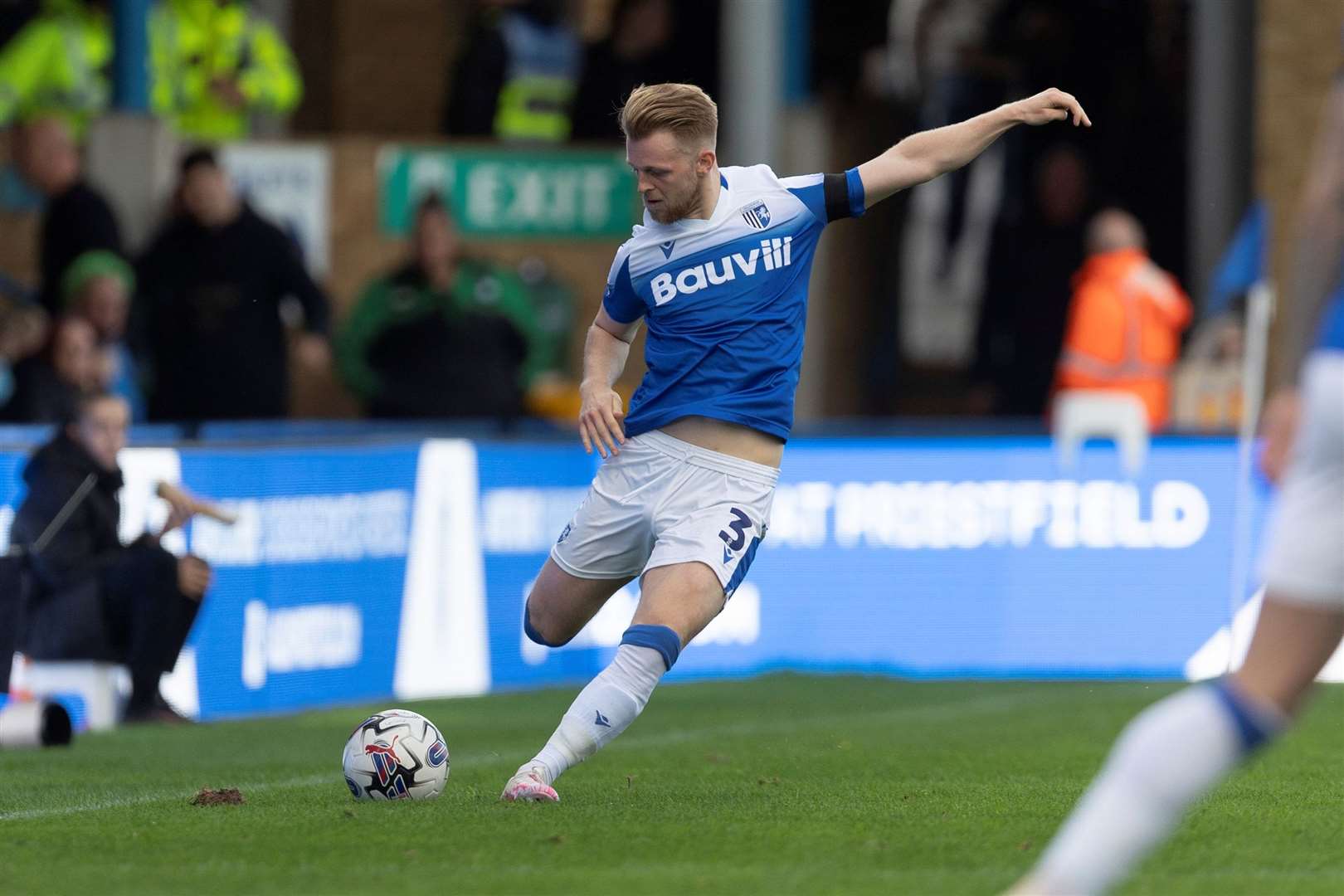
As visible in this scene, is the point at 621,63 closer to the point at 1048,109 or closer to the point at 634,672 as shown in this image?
the point at 1048,109

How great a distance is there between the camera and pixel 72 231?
576 inches

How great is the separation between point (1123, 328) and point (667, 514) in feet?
27.6

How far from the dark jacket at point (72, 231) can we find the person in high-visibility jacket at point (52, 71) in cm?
156

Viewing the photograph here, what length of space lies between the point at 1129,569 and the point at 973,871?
8.67 m

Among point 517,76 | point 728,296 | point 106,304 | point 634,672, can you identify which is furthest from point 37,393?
point 634,672

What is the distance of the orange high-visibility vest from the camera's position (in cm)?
1523

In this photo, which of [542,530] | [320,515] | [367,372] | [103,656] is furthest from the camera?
[367,372]

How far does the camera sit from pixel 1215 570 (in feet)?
47.5

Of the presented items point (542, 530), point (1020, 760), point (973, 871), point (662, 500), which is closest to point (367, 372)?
point (542, 530)

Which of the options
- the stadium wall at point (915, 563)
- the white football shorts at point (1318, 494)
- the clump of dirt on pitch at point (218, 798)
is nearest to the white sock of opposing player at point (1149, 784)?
the white football shorts at point (1318, 494)

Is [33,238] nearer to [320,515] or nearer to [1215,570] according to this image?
[320,515]

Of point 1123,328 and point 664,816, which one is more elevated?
point 1123,328

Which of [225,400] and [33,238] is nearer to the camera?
[225,400]

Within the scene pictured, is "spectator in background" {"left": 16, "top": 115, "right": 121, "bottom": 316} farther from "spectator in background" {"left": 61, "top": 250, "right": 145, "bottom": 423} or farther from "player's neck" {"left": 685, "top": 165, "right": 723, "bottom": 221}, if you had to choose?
"player's neck" {"left": 685, "top": 165, "right": 723, "bottom": 221}
